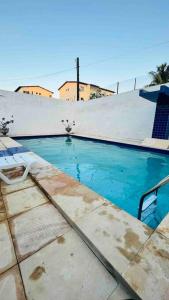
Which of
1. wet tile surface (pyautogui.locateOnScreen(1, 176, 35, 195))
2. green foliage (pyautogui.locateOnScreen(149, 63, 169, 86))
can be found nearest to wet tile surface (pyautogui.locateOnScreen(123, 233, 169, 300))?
wet tile surface (pyautogui.locateOnScreen(1, 176, 35, 195))

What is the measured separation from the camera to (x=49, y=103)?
1120cm

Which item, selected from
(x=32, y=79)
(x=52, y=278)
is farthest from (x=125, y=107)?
(x=32, y=79)

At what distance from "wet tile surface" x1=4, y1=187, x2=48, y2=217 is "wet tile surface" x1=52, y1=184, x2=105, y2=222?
0.25m

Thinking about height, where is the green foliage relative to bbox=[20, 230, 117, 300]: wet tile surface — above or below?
above

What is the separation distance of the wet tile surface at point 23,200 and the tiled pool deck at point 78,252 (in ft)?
0.04

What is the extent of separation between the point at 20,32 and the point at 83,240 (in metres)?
11.2

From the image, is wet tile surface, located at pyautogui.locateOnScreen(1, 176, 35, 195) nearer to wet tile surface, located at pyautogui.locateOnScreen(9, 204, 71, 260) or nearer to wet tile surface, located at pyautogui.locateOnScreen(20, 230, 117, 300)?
wet tile surface, located at pyautogui.locateOnScreen(9, 204, 71, 260)

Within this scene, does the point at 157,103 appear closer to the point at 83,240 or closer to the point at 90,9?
the point at 90,9

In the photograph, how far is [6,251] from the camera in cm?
117

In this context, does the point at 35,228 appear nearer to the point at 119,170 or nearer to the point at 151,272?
the point at 151,272

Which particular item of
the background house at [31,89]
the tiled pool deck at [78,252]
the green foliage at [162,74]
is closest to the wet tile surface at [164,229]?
the tiled pool deck at [78,252]

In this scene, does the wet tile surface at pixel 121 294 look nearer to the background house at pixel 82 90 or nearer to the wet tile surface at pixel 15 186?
the wet tile surface at pixel 15 186

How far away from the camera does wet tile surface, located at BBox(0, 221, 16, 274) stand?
3.48 ft

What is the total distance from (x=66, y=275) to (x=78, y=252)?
0.20 meters
